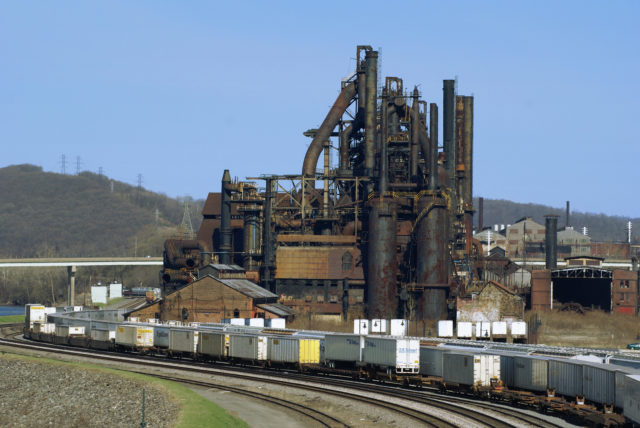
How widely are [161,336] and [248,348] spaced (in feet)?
36.7

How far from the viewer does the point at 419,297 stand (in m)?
92.5

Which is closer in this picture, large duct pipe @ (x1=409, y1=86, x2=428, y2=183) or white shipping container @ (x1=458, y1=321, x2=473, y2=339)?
white shipping container @ (x1=458, y1=321, x2=473, y2=339)

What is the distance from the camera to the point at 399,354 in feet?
150

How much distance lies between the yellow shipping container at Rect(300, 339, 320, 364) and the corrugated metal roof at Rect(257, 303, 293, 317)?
37709 millimetres

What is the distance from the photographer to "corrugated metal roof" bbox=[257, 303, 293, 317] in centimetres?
Answer: 8950

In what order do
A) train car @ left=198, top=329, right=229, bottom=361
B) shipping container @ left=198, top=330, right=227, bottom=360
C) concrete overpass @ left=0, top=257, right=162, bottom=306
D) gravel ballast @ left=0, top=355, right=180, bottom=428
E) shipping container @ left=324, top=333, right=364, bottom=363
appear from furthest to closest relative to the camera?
1. concrete overpass @ left=0, top=257, right=162, bottom=306
2. shipping container @ left=198, top=330, right=227, bottom=360
3. train car @ left=198, top=329, right=229, bottom=361
4. shipping container @ left=324, top=333, right=364, bottom=363
5. gravel ballast @ left=0, top=355, right=180, bottom=428

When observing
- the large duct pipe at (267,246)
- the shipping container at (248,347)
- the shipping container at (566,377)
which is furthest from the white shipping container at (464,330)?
the shipping container at (566,377)

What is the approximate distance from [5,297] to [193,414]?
17752cm

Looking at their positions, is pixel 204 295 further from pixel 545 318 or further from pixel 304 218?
pixel 545 318

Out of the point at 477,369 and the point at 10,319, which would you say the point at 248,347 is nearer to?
the point at 477,369

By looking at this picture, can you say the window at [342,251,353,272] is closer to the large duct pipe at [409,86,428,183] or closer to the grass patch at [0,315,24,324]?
the large duct pipe at [409,86,428,183]

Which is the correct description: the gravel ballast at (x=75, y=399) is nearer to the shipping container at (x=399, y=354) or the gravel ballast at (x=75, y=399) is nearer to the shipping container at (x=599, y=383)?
the shipping container at (x=399, y=354)

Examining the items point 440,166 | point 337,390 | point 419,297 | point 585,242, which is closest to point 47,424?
point 337,390

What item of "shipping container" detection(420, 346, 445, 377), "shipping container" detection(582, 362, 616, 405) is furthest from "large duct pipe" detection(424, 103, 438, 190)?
"shipping container" detection(582, 362, 616, 405)
